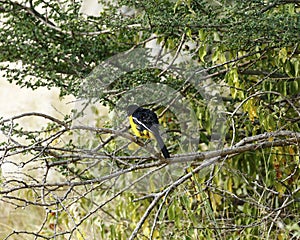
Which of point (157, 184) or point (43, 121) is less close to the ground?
point (43, 121)

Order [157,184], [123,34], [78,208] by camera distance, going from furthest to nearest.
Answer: [78,208] < [157,184] < [123,34]

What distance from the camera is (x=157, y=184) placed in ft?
12.7

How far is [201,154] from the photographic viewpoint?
259 cm

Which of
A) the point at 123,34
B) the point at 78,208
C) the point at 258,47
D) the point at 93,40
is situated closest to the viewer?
the point at 258,47

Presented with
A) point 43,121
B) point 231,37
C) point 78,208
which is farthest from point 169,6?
point 43,121

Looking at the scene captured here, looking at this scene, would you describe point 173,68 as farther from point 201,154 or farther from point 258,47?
point 201,154

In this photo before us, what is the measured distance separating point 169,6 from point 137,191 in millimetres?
1314

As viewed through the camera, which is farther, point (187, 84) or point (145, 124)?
point (187, 84)

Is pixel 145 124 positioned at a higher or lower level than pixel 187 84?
lower

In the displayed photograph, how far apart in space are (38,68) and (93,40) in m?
0.36

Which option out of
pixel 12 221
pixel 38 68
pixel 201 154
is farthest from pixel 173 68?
pixel 12 221

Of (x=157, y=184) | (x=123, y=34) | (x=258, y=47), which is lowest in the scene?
(x=157, y=184)

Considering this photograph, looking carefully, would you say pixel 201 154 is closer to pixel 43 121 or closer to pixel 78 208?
pixel 78 208

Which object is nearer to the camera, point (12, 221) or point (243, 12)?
point (243, 12)
